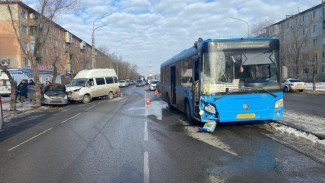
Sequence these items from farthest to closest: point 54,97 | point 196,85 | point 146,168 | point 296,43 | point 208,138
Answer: point 296,43 → point 54,97 → point 196,85 → point 208,138 → point 146,168

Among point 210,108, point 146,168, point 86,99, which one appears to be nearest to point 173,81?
point 210,108

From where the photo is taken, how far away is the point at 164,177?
4.24 meters

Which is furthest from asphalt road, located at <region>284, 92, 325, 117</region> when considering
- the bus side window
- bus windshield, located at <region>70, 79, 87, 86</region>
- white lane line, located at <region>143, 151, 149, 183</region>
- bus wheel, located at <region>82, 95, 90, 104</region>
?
bus windshield, located at <region>70, 79, 87, 86</region>

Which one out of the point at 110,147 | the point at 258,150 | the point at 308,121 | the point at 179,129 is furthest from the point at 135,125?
the point at 308,121

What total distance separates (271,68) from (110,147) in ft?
17.2

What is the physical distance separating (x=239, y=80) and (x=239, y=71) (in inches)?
10.6

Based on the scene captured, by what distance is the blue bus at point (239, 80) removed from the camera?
23.9ft

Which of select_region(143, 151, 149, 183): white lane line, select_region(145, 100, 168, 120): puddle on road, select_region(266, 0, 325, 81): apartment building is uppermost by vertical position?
select_region(266, 0, 325, 81): apartment building

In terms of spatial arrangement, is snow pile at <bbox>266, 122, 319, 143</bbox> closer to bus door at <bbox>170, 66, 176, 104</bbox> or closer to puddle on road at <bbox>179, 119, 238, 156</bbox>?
puddle on road at <bbox>179, 119, 238, 156</bbox>

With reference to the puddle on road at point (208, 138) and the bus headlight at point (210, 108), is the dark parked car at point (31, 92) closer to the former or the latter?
the puddle on road at point (208, 138)

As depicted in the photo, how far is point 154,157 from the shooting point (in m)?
5.36

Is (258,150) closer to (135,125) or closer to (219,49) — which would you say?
(219,49)

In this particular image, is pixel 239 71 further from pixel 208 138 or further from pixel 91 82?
pixel 91 82

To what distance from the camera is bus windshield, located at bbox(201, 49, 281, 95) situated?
7.31 m
